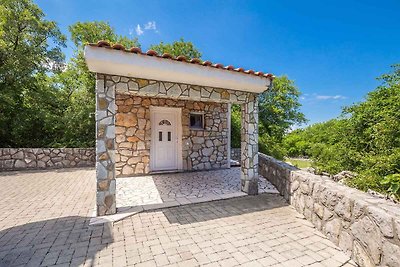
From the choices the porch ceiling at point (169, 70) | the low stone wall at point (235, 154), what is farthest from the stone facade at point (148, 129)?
the low stone wall at point (235, 154)

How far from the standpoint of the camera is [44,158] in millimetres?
7711

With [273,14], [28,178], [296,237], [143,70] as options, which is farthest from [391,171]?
[28,178]

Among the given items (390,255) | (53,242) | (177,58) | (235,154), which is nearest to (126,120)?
(177,58)

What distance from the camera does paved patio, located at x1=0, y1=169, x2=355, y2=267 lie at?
234 cm

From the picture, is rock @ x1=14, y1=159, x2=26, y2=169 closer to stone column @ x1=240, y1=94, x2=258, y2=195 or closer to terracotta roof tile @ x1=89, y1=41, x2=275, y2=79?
terracotta roof tile @ x1=89, y1=41, x2=275, y2=79

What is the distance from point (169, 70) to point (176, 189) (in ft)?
10.3

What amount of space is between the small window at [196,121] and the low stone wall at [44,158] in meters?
4.61

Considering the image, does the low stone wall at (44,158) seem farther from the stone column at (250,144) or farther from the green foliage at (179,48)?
the green foliage at (179,48)

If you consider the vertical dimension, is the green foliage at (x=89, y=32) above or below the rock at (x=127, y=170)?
above

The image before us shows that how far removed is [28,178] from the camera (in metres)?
6.18

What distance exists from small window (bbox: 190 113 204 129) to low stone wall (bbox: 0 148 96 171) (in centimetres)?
461

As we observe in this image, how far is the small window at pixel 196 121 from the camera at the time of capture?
7679 mm

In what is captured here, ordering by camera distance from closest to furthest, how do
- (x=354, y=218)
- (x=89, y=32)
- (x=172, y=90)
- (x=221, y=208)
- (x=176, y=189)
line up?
1. (x=354, y=218)
2. (x=221, y=208)
3. (x=172, y=90)
4. (x=176, y=189)
5. (x=89, y=32)

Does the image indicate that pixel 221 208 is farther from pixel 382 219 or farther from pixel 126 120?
pixel 126 120
